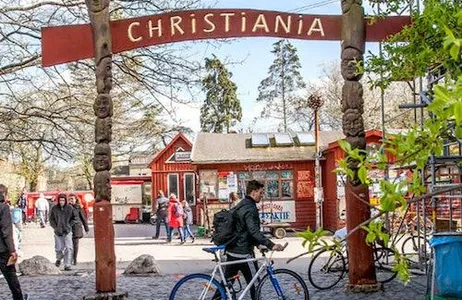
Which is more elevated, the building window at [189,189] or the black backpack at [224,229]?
the building window at [189,189]

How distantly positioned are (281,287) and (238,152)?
25258 millimetres

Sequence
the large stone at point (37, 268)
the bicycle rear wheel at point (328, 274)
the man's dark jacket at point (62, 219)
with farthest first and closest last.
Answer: the man's dark jacket at point (62, 219), the large stone at point (37, 268), the bicycle rear wheel at point (328, 274)

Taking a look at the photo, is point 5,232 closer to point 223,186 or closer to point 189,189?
point 223,186

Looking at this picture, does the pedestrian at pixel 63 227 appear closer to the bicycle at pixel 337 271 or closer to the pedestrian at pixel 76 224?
the pedestrian at pixel 76 224

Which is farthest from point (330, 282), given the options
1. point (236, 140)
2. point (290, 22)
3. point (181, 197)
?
point (181, 197)

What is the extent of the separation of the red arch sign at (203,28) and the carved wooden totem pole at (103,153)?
18 centimetres

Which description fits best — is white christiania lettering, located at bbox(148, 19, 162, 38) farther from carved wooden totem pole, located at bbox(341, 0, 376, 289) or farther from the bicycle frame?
the bicycle frame

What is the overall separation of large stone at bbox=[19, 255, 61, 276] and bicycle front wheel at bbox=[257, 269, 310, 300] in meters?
7.86

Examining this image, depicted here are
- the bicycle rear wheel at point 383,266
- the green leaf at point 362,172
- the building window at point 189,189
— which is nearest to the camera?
the green leaf at point 362,172

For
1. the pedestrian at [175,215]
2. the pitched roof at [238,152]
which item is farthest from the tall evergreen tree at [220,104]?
the pedestrian at [175,215]

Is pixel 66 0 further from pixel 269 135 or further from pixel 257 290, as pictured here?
pixel 269 135

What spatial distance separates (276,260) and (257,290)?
9.25 metres

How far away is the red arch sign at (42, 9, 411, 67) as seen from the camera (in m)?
11.4

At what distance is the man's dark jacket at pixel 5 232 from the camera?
33.1ft
